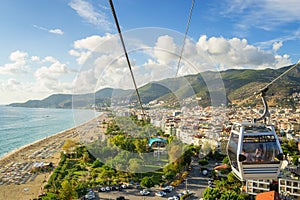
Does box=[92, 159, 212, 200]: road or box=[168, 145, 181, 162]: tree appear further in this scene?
box=[168, 145, 181, 162]: tree

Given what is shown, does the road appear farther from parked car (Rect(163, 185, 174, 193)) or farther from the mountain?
the mountain

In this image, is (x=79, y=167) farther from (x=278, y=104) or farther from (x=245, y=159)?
(x=278, y=104)

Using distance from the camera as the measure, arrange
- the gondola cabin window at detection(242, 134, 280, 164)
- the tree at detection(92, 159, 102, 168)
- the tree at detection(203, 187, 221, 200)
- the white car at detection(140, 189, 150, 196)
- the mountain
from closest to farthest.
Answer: the gondola cabin window at detection(242, 134, 280, 164), the mountain, the tree at detection(203, 187, 221, 200), the white car at detection(140, 189, 150, 196), the tree at detection(92, 159, 102, 168)

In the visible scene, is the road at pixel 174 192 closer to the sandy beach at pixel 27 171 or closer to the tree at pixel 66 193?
the tree at pixel 66 193

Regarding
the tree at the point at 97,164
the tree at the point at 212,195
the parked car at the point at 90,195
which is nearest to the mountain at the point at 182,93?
the tree at the point at 212,195

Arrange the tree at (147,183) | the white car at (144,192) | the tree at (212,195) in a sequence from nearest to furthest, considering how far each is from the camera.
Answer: the tree at (212,195) < the white car at (144,192) < the tree at (147,183)

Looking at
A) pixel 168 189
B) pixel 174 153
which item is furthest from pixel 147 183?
pixel 174 153

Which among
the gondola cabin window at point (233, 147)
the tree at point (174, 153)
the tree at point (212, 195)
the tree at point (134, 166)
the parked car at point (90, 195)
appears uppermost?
the gondola cabin window at point (233, 147)

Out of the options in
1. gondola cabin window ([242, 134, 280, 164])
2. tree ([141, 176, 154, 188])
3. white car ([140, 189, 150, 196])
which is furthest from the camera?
tree ([141, 176, 154, 188])

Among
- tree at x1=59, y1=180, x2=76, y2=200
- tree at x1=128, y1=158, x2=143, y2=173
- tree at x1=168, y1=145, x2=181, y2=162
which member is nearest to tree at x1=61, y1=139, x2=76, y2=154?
tree at x1=128, y1=158, x2=143, y2=173

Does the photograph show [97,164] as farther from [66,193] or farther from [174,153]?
[66,193]
